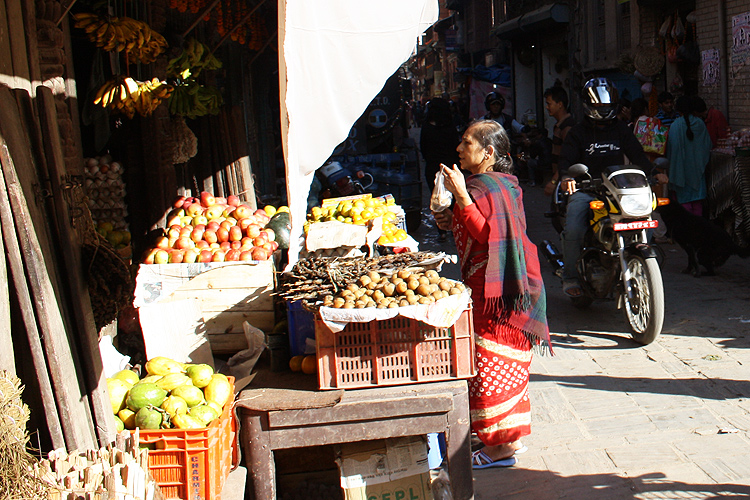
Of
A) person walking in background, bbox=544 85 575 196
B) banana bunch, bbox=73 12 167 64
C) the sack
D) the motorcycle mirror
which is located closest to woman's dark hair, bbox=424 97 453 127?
the sack

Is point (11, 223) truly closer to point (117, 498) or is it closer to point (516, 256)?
point (117, 498)

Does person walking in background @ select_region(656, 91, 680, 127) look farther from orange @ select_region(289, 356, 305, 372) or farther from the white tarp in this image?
orange @ select_region(289, 356, 305, 372)

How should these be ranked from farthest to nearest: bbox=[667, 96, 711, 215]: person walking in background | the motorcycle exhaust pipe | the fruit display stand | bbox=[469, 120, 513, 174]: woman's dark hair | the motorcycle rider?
bbox=[667, 96, 711, 215]: person walking in background < the motorcycle exhaust pipe < the motorcycle rider < the fruit display stand < bbox=[469, 120, 513, 174]: woman's dark hair

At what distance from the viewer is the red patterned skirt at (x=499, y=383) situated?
3.93 metres

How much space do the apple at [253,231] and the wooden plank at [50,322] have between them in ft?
8.83

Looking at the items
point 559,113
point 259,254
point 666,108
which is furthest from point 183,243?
point 666,108

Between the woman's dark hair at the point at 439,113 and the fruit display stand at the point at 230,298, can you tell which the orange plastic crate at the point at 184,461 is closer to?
the fruit display stand at the point at 230,298

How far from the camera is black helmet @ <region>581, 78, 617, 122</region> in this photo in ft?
21.1

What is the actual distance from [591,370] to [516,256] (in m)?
2.11

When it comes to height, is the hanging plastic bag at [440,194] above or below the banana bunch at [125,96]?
below

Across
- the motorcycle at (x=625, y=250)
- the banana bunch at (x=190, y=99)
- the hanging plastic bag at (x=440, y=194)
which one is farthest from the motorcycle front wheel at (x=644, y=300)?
the banana bunch at (x=190, y=99)

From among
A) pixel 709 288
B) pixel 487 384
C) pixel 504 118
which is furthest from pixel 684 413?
pixel 504 118

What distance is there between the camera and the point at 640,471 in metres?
3.93

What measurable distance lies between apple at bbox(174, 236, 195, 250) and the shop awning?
55.0 ft
